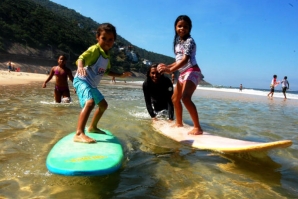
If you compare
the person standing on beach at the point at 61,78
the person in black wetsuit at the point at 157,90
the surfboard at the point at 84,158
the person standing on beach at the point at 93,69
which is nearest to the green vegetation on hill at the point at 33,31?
the person standing on beach at the point at 61,78

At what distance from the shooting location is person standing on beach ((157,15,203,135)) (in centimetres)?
420

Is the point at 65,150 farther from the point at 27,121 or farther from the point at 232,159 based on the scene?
the point at 27,121

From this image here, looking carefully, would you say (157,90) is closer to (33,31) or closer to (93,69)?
(93,69)

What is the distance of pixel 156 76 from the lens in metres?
5.82

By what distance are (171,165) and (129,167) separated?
0.48m

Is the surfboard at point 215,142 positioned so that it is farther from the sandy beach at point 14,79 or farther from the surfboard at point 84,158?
the sandy beach at point 14,79

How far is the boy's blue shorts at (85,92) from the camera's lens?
137 inches

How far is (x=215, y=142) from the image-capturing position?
3.54 metres

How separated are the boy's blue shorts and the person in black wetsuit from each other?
2.24 meters

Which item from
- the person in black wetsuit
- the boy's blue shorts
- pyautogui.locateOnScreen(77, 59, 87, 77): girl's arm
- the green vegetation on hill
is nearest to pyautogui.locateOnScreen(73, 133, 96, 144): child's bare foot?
the boy's blue shorts

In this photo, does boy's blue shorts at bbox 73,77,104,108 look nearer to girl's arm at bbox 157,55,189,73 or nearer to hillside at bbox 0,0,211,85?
girl's arm at bbox 157,55,189,73

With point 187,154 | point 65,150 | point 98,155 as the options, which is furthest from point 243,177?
point 65,150

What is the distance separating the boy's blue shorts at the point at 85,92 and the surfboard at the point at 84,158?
68cm

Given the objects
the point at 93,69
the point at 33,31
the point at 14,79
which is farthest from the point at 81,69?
the point at 33,31
